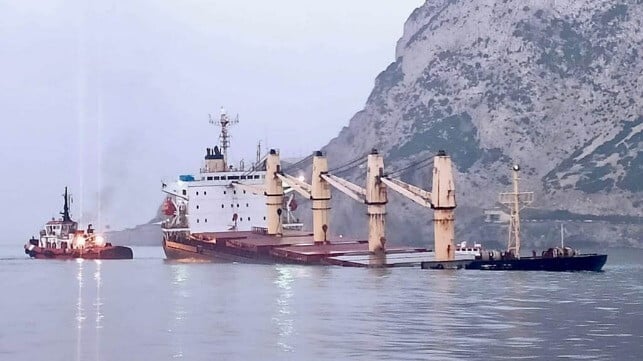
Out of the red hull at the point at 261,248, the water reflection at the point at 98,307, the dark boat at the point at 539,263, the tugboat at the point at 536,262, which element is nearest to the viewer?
the water reflection at the point at 98,307

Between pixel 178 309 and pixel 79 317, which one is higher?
pixel 178 309

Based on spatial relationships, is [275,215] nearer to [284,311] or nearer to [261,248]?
[261,248]

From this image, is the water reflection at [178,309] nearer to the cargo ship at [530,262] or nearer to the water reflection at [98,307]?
the water reflection at [98,307]

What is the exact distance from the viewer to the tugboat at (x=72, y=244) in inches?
6673

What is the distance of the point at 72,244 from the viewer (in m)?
171

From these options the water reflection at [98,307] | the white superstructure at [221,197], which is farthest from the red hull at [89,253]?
the water reflection at [98,307]

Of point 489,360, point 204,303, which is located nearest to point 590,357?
point 489,360

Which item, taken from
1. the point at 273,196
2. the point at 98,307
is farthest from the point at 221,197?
the point at 98,307

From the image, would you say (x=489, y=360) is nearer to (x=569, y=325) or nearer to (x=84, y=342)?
(x=569, y=325)

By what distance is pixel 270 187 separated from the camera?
150m

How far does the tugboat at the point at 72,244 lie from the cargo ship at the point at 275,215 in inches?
444

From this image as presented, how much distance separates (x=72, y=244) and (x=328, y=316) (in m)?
97.9

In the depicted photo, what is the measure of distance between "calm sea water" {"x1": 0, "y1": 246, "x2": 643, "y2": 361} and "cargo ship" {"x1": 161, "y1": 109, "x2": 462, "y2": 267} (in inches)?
316

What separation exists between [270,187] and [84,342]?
8387 centimetres
